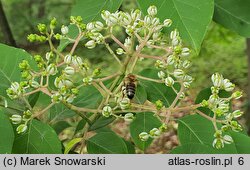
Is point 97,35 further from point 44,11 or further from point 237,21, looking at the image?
point 44,11

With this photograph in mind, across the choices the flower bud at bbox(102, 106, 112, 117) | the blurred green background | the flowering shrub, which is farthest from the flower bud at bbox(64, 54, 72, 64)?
the blurred green background

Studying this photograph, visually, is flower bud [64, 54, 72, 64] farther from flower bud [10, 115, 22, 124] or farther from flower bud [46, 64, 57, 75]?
flower bud [10, 115, 22, 124]

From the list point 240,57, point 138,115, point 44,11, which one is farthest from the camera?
point 44,11

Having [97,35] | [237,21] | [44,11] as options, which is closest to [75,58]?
[97,35]

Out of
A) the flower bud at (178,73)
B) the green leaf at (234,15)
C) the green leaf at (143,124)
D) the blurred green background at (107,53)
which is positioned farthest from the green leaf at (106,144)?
the blurred green background at (107,53)

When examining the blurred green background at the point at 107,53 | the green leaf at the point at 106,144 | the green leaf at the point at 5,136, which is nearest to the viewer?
the green leaf at the point at 5,136

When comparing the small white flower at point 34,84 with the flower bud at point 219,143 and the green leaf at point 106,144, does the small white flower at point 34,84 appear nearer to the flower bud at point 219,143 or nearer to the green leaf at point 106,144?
the green leaf at point 106,144

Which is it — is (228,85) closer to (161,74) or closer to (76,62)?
(161,74)
